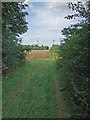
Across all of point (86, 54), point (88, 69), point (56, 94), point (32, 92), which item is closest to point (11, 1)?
point (86, 54)

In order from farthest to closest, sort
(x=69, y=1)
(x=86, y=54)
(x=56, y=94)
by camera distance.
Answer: (x=56, y=94) → (x=69, y=1) → (x=86, y=54)

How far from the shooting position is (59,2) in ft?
8.46

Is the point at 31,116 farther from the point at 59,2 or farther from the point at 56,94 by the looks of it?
the point at 59,2

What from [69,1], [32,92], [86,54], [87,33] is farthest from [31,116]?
[69,1]

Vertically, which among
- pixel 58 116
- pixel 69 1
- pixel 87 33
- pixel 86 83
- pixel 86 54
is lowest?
pixel 58 116

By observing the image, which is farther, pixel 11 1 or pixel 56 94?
pixel 56 94

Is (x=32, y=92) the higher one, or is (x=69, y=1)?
(x=69, y=1)

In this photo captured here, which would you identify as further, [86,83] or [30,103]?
[30,103]

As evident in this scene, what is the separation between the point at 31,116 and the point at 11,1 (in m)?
3.36

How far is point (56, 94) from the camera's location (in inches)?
146

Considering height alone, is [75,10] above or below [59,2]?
below

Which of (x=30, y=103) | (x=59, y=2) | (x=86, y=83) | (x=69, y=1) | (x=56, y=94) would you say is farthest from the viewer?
(x=56, y=94)

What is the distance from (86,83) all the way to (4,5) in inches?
119

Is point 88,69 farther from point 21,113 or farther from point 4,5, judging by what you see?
point 4,5
